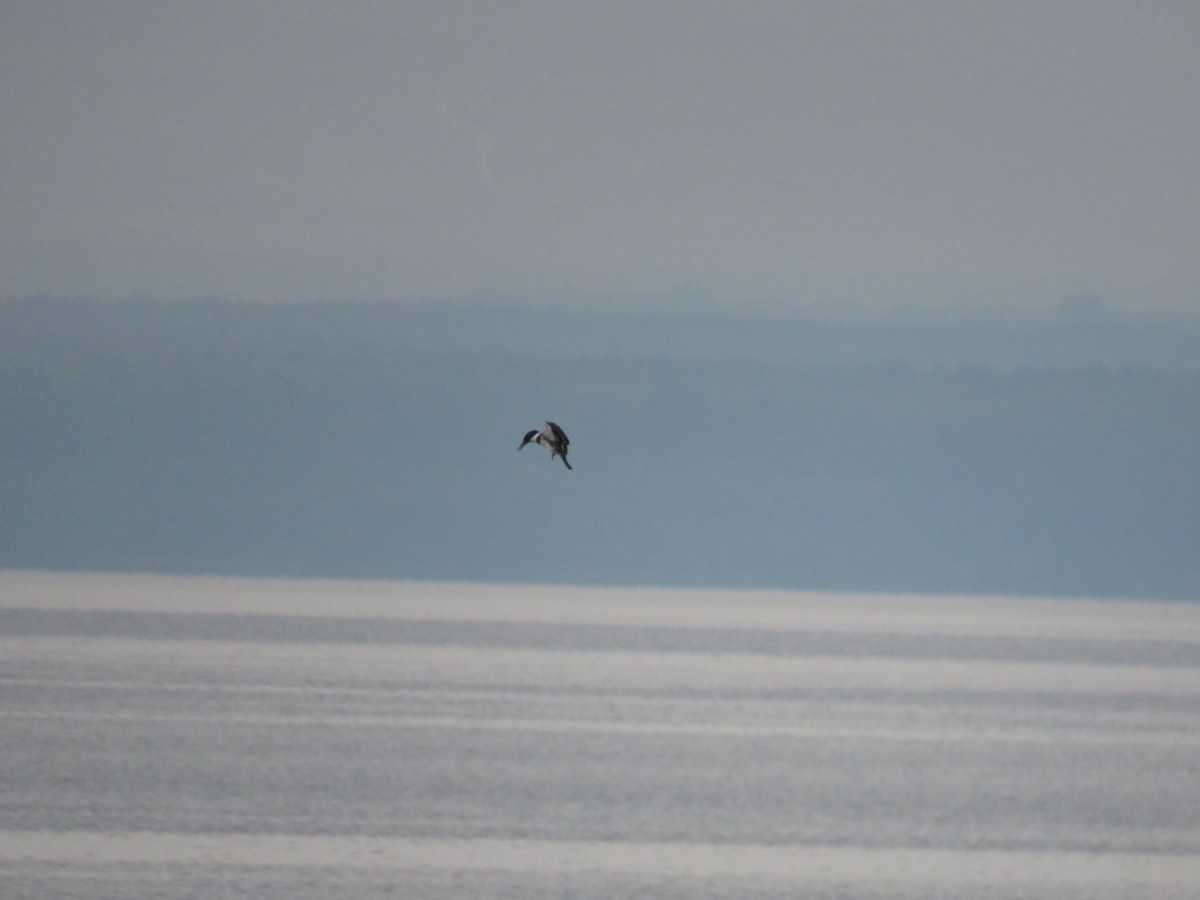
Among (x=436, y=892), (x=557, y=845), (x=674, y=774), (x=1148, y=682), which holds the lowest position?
(x=436, y=892)

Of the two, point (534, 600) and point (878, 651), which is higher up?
point (534, 600)

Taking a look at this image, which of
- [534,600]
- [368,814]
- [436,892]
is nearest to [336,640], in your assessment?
[534,600]

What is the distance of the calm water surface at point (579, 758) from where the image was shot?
352cm

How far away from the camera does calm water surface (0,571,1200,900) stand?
11.6ft

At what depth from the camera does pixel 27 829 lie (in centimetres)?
369

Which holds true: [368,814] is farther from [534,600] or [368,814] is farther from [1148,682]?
[534,600]

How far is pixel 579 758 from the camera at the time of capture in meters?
4.67

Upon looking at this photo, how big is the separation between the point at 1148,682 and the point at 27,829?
4.29 m

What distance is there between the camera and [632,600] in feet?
30.2

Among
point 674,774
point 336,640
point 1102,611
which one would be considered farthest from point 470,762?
point 1102,611

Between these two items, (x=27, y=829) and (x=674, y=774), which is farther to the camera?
(x=674, y=774)

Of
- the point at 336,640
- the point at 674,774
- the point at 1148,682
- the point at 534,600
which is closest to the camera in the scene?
the point at 674,774

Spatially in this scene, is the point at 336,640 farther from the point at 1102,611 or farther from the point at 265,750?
the point at 1102,611

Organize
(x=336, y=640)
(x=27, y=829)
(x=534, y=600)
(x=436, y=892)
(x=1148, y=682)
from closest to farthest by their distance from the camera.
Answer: (x=436, y=892)
(x=27, y=829)
(x=1148, y=682)
(x=336, y=640)
(x=534, y=600)
